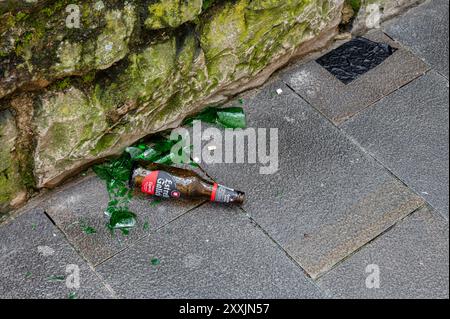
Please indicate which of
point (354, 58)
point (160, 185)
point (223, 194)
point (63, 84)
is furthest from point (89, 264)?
point (354, 58)

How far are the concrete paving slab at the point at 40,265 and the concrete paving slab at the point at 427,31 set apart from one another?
263 centimetres

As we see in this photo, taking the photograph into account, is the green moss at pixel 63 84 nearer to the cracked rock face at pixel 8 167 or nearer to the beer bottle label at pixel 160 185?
the cracked rock face at pixel 8 167

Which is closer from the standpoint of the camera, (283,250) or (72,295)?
(72,295)

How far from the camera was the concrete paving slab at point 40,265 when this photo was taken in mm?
3490

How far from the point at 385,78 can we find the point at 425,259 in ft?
4.51

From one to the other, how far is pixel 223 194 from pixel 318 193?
21.6 inches

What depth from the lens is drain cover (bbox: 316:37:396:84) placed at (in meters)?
4.59

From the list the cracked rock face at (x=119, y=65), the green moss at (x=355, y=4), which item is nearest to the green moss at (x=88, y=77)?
the cracked rock face at (x=119, y=65)

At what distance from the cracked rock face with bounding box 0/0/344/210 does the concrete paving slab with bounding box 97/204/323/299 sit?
634 mm

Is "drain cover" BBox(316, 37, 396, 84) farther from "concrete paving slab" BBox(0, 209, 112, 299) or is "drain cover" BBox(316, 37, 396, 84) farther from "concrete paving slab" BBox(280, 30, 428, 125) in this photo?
"concrete paving slab" BBox(0, 209, 112, 299)

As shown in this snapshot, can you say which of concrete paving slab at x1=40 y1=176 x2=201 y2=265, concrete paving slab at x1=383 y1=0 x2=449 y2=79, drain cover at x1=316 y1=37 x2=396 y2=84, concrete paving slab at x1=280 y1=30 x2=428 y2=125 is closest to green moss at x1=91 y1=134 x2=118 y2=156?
concrete paving slab at x1=40 y1=176 x2=201 y2=265

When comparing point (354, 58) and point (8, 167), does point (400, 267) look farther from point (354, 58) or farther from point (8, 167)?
point (8, 167)

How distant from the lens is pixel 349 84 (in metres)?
4.52

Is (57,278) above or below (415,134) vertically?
above
